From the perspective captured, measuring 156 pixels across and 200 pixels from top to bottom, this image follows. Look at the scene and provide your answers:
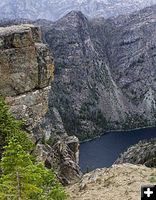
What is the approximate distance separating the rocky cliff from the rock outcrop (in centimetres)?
2119

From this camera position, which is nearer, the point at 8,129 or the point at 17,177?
the point at 17,177

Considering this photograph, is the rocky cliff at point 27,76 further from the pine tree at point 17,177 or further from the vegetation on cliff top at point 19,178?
the pine tree at point 17,177

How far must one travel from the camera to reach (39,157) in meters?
78.8

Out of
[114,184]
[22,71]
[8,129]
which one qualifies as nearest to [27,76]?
[22,71]

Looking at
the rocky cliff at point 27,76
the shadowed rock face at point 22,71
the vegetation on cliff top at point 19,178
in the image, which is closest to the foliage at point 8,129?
the rocky cliff at point 27,76

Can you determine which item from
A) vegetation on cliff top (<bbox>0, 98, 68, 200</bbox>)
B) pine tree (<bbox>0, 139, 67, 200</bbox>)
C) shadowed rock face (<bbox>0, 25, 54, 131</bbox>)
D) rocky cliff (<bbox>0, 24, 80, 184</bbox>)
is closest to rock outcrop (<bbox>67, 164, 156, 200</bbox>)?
vegetation on cliff top (<bbox>0, 98, 68, 200</bbox>)

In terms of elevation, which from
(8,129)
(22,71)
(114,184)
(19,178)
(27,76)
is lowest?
(114,184)

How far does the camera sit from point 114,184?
54.6 meters

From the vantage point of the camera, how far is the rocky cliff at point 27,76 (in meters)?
81.8

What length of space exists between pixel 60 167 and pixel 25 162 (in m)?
55.3

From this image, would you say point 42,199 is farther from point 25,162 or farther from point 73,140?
point 73,140

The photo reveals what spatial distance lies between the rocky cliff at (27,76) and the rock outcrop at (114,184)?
2119cm

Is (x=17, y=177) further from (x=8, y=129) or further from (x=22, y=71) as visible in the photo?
(x=22, y=71)

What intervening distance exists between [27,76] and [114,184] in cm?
3561
